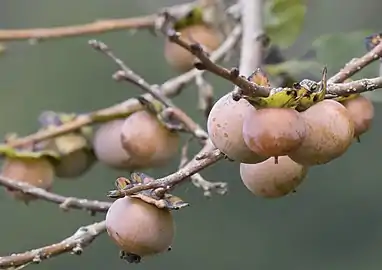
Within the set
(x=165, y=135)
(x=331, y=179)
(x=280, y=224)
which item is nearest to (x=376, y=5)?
(x=331, y=179)

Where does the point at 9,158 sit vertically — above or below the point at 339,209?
below

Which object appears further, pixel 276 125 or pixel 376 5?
pixel 376 5

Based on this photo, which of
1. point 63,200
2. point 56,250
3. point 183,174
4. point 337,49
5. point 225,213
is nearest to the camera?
point 183,174

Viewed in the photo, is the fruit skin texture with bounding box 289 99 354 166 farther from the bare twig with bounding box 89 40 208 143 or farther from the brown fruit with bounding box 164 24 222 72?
the brown fruit with bounding box 164 24 222 72

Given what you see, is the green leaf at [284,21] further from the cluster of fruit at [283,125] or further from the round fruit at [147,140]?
the cluster of fruit at [283,125]

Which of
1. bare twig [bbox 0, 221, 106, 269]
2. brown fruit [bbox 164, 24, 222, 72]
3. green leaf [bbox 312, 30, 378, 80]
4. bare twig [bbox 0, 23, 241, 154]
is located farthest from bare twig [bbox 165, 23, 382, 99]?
brown fruit [bbox 164, 24, 222, 72]

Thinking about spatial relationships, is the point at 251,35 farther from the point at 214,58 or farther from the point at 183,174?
the point at 183,174

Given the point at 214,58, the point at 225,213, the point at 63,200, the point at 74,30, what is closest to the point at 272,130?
the point at 63,200

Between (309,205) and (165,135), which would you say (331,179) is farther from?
(165,135)
